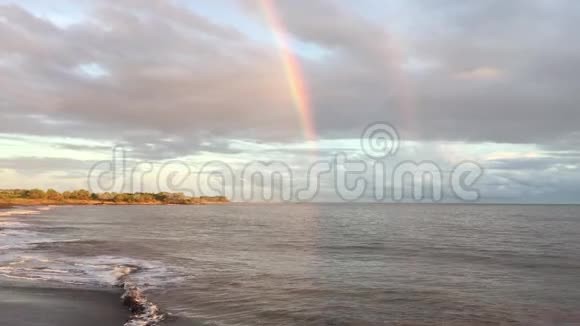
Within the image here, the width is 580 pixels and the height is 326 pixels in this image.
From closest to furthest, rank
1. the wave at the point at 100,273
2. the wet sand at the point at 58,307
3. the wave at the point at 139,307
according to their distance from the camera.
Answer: the wet sand at the point at 58,307 < the wave at the point at 139,307 < the wave at the point at 100,273

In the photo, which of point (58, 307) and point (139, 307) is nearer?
point (58, 307)

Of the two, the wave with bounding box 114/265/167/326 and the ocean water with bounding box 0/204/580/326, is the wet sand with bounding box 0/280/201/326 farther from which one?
the ocean water with bounding box 0/204/580/326

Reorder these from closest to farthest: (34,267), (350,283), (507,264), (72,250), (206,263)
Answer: (350,283) < (34,267) < (206,263) < (507,264) < (72,250)

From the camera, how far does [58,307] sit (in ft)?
55.6

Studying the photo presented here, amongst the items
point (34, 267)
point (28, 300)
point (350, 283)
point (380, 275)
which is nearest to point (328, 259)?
point (380, 275)

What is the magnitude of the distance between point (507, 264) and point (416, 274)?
9.59 m

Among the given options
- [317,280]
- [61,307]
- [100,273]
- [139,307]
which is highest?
[61,307]

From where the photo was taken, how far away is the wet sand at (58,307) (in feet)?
49.9

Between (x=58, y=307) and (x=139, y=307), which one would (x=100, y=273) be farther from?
(x=139, y=307)

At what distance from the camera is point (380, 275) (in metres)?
27.3

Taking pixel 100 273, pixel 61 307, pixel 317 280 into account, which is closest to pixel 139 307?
pixel 61 307

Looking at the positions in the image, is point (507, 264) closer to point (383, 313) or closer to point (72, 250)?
point (383, 313)

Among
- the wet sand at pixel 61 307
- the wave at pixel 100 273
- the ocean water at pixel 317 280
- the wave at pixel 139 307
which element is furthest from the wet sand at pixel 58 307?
the ocean water at pixel 317 280

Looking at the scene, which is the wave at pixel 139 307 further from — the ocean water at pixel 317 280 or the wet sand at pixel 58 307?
the wet sand at pixel 58 307
